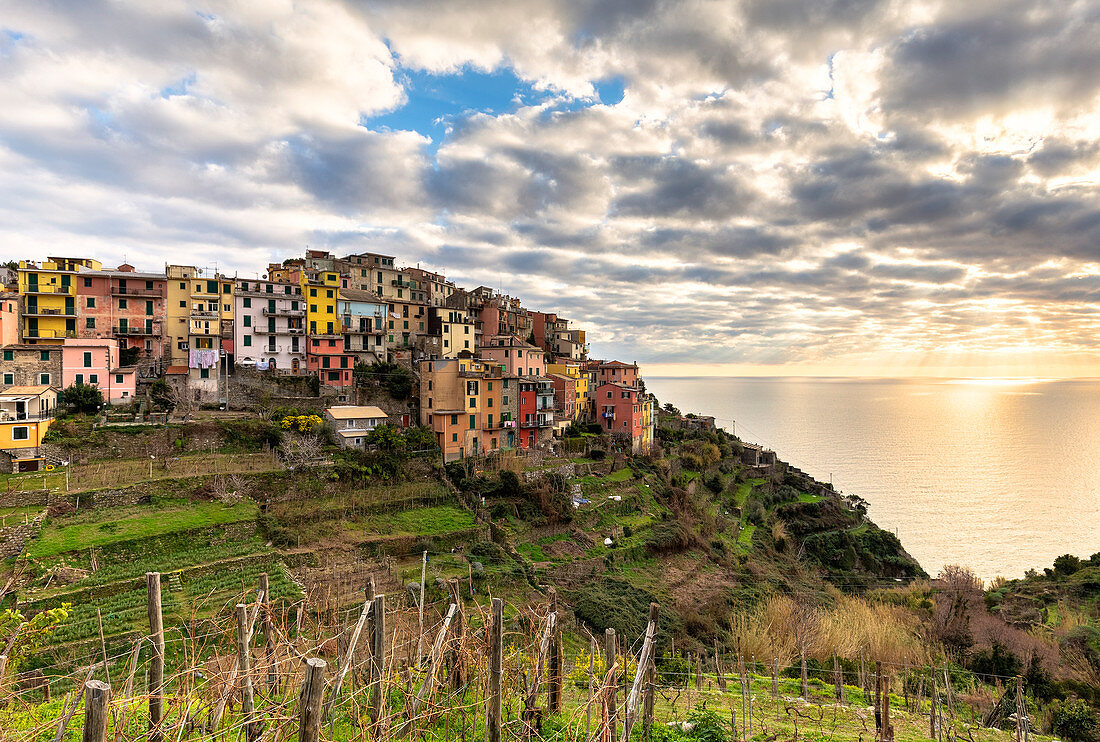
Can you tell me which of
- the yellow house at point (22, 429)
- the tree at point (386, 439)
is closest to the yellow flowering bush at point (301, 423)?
the tree at point (386, 439)

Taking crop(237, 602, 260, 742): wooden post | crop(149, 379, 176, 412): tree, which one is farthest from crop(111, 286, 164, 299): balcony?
crop(237, 602, 260, 742): wooden post

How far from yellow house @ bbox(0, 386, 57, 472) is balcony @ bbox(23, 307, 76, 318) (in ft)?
32.9

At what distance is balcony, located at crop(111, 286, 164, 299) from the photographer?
35.0 m

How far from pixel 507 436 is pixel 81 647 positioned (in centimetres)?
2674

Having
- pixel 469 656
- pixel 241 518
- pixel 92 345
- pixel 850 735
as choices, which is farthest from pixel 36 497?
pixel 850 735

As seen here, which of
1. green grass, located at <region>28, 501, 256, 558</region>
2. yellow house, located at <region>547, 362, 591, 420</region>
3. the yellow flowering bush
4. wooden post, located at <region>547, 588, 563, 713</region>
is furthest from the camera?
yellow house, located at <region>547, 362, 591, 420</region>

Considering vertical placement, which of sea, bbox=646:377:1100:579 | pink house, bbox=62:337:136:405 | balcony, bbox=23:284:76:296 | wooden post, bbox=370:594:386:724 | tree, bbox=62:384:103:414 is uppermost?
balcony, bbox=23:284:76:296

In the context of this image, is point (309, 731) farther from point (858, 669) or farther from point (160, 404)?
point (160, 404)

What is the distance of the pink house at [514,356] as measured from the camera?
42.9m

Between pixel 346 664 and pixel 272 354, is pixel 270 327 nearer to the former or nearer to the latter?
pixel 272 354

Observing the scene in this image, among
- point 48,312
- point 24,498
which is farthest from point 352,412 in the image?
point 48,312

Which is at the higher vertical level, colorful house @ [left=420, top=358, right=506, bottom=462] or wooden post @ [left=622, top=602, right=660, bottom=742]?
colorful house @ [left=420, top=358, right=506, bottom=462]

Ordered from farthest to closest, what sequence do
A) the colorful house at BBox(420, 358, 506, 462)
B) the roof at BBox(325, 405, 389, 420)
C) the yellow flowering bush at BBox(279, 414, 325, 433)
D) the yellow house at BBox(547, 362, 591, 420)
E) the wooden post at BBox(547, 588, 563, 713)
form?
the yellow house at BBox(547, 362, 591, 420) < the colorful house at BBox(420, 358, 506, 462) < the roof at BBox(325, 405, 389, 420) < the yellow flowering bush at BBox(279, 414, 325, 433) < the wooden post at BBox(547, 588, 563, 713)

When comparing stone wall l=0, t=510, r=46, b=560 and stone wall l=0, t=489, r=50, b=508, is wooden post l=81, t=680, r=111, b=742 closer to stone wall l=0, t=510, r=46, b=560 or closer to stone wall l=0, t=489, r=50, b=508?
stone wall l=0, t=510, r=46, b=560
